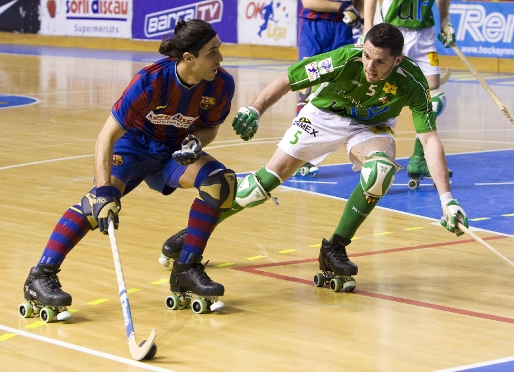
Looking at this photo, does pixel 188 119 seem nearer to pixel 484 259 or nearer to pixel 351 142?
pixel 351 142

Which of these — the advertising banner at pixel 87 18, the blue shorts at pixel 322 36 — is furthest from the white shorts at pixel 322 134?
the advertising banner at pixel 87 18

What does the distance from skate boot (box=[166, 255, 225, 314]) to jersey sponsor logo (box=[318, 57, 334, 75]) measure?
52.8 inches

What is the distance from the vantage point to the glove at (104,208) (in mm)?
5234

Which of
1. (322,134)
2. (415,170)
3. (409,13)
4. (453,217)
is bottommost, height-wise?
(415,170)

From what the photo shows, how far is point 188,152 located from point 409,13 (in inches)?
183

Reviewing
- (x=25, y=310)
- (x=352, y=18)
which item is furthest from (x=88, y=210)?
(x=352, y=18)

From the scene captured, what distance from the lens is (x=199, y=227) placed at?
18.8 ft

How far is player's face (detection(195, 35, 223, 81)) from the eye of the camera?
18.1 feet

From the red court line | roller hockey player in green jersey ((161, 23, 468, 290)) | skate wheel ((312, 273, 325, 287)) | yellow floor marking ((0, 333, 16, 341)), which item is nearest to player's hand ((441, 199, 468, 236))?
roller hockey player in green jersey ((161, 23, 468, 290))

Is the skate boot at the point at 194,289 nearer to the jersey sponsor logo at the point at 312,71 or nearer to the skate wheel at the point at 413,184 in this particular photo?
the jersey sponsor logo at the point at 312,71

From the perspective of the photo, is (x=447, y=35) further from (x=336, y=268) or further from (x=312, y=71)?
(x=336, y=268)

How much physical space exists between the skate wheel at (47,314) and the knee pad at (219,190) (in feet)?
3.35

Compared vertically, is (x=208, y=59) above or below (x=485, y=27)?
above

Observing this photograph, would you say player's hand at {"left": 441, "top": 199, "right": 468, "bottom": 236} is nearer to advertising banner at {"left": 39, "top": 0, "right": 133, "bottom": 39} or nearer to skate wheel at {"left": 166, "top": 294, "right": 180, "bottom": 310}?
skate wheel at {"left": 166, "top": 294, "right": 180, "bottom": 310}
